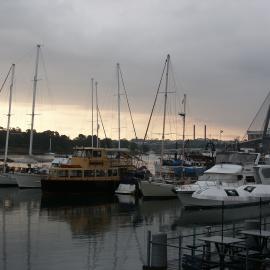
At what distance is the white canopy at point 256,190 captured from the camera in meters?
37.6

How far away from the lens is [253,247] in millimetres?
16797

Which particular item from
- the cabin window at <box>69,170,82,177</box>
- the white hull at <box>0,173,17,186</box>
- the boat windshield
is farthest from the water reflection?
the white hull at <box>0,173,17,186</box>

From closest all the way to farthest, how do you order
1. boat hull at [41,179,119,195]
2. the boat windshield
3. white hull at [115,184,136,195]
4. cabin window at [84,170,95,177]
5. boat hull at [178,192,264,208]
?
boat hull at [178,192,264,208], the boat windshield, white hull at [115,184,136,195], boat hull at [41,179,119,195], cabin window at [84,170,95,177]

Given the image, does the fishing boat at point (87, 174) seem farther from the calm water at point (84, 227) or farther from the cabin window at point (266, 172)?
the cabin window at point (266, 172)

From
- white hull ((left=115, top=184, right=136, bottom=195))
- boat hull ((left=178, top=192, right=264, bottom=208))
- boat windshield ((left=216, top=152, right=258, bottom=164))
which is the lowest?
boat hull ((left=178, top=192, right=264, bottom=208))

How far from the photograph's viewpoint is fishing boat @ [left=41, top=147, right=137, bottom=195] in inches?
1967

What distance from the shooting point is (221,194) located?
A: 3659 centimetres

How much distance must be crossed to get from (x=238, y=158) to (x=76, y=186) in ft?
51.1

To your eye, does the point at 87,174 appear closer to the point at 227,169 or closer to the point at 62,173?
the point at 62,173

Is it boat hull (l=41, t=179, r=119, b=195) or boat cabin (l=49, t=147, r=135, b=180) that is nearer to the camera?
boat hull (l=41, t=179, r=119, b=195)

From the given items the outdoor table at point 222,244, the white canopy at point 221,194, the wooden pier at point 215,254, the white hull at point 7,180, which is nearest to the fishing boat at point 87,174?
the white hull at point 7,180

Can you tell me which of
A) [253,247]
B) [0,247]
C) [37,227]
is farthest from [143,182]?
[253,247]

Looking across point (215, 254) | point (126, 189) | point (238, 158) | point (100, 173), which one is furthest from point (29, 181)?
point (215, 254)

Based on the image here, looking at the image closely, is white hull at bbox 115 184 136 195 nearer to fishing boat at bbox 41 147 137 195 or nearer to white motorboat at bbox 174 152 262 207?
fishing boat at bbox 41 147 137 195
